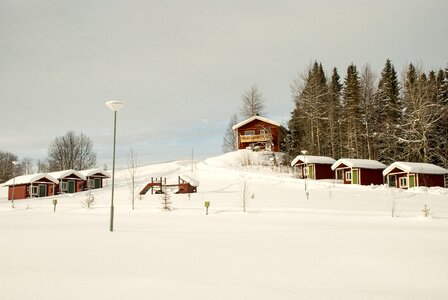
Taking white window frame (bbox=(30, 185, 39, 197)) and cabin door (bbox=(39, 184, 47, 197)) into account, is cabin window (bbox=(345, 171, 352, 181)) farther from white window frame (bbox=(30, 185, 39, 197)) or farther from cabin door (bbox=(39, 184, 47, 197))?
white window frame (bbox=(30, 185, 39, 197))

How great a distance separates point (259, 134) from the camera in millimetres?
59500

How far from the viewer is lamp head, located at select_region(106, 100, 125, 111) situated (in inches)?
554

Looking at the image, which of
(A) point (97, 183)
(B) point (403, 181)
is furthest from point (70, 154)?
(B) point (403, 181)

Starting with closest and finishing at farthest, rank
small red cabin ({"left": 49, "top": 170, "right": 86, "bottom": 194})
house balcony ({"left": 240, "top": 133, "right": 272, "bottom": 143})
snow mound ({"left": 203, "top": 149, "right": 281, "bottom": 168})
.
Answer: small red cabin ({"left": 49, "top": 170, "right": 86, "bottom": 194}) → snow mound ({"left": 203, "top": 149, "right": 281, "bottom": 168}) → house balcony ({"left": 240, "top": 133, "right": 272, "bottom": 143})

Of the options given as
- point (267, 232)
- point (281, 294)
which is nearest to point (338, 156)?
point (267, 232)

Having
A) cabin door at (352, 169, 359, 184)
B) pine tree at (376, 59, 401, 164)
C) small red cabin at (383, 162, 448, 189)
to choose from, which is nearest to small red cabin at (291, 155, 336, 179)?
cabin door at (352, 169, 359, 184)

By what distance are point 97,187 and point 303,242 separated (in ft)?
175

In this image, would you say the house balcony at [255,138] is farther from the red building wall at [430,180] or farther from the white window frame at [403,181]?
the red building wall at [430,180]

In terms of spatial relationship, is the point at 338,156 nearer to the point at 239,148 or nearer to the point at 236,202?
the point at 239,148

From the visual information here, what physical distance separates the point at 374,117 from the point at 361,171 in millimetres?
14150

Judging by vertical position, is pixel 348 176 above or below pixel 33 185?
above

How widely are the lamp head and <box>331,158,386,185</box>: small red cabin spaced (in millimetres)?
32327

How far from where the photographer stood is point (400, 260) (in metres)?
8.22

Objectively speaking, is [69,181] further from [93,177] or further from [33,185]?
[33,185]
